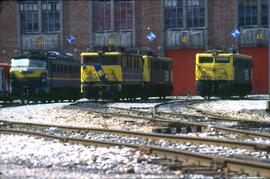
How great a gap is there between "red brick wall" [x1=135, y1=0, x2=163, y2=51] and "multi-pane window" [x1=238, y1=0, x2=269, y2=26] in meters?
6.97

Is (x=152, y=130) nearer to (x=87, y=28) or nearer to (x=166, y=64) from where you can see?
(x=166, y=64)

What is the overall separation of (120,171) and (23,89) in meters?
30.1

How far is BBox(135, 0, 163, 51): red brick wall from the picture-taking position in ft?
194

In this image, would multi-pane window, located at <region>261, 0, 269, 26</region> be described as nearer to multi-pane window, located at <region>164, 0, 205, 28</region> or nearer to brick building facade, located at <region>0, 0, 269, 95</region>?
brick building facade, located at <region>0, 0, 269, 95</region>

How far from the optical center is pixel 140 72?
40.7 metres

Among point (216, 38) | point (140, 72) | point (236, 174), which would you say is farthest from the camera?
point (216, 38)

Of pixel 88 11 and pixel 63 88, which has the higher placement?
pixel 88 11

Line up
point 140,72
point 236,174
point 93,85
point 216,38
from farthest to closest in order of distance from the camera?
1. point 216,38
2. point 140,72
3. point 93,85
4. point 236,174

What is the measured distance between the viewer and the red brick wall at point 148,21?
59.2 metres

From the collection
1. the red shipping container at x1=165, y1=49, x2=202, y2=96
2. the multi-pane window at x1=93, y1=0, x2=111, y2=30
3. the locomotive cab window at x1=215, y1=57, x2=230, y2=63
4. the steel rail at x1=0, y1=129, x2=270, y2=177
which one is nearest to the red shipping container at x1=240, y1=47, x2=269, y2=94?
the red shipping container at x1=165, y1=49, x2=202, y2=96

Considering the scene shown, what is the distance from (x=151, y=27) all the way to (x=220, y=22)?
19.5 feet

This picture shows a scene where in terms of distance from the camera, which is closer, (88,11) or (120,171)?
(120,171)

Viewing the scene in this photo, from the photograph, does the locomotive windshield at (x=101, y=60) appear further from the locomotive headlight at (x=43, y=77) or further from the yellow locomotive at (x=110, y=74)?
the locomotive headlight at (x=43, y=77)

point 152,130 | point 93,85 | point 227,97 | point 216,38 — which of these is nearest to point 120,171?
point 152,130
